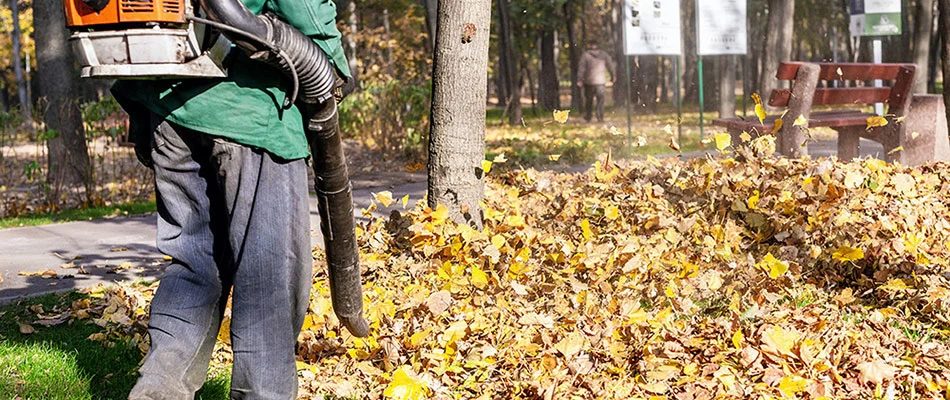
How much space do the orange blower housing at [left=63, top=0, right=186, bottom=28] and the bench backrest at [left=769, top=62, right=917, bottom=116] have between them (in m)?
6.29

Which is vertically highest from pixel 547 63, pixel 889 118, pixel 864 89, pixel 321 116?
pixel 321 116

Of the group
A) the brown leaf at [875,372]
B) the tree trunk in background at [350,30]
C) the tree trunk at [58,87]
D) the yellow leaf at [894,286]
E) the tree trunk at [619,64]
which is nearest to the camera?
the brown leaf at [875,372]

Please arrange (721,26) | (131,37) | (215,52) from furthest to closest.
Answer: (721,26) → (215,52) → (131,37)

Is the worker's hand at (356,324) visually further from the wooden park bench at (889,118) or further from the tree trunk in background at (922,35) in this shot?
the tree trunk in background at (922,35)

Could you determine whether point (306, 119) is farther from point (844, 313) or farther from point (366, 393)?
point (844, 313)

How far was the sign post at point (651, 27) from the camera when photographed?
12.3 m

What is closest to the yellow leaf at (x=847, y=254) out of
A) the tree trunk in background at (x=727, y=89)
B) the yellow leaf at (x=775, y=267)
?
the yellow leaf at (x=775, y=267)

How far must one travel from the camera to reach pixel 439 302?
452 cm

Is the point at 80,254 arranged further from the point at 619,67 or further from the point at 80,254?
the point at 619,67

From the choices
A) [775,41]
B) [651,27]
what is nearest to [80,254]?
[651,27]

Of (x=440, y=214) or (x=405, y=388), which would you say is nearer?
(x=405, y=388)

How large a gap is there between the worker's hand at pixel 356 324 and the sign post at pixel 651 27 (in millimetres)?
9000

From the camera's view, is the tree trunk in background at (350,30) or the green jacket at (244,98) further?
the tree trunk in background at (350,30)

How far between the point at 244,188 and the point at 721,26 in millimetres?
10901
